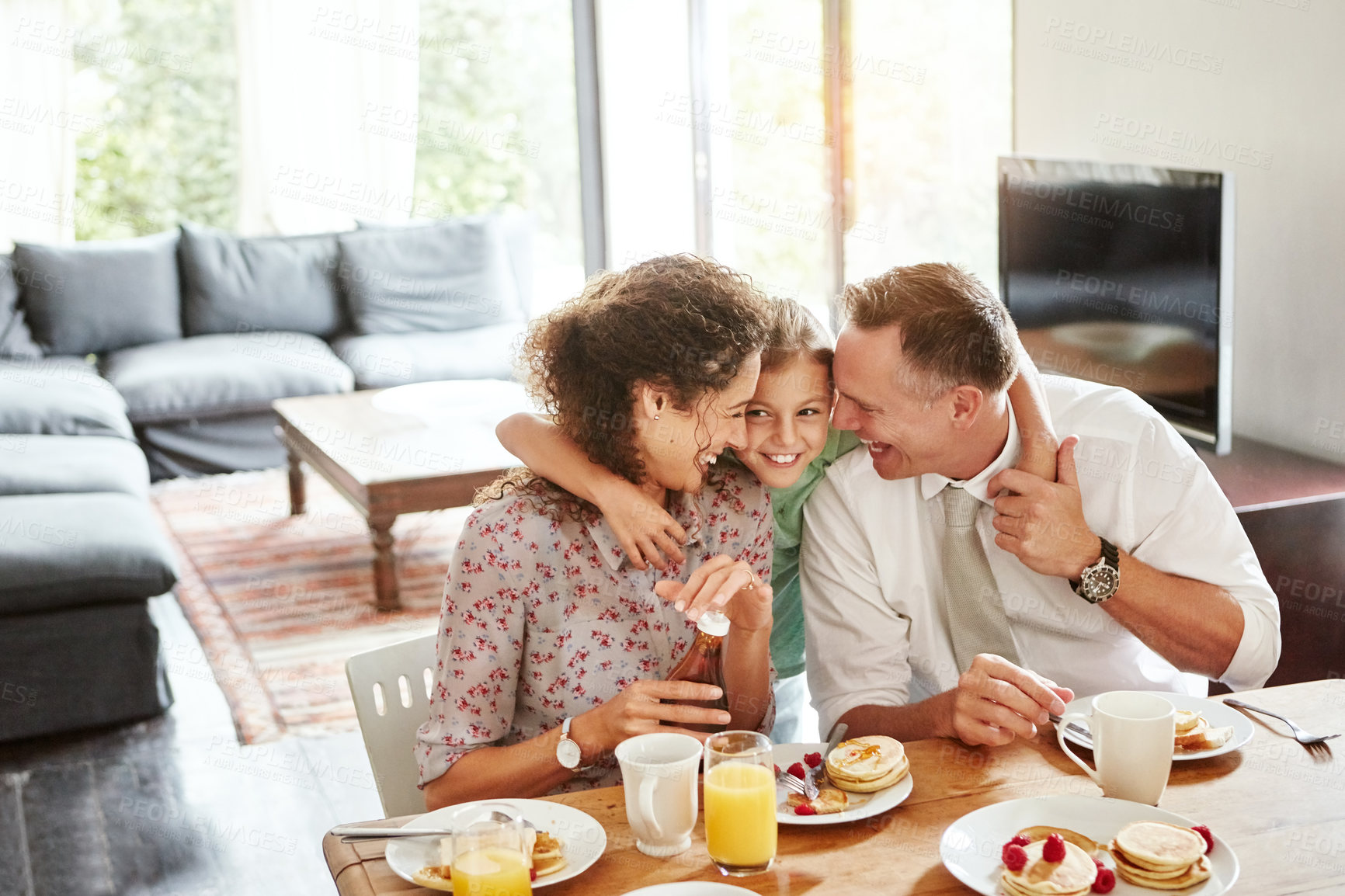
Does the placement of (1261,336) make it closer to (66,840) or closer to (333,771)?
(333,771)

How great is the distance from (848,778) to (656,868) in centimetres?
20

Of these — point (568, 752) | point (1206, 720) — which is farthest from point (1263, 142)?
point (568, 752)

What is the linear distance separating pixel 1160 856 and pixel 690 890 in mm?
368

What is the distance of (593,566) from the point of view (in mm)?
1493

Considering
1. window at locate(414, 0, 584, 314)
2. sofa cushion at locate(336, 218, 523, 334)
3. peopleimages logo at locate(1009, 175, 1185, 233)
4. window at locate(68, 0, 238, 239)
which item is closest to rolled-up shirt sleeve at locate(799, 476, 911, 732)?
peopleimages logo at locate(1009, 175, 1185, 233)

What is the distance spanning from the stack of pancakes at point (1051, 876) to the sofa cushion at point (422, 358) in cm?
428

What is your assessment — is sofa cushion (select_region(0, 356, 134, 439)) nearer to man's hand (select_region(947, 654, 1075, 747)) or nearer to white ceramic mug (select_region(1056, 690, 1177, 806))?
man's hand (select_region(947, 654, 1075, 747))

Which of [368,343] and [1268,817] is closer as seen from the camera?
[1268,817]

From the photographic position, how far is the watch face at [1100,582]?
1.54 m

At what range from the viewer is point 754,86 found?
18.1 ft

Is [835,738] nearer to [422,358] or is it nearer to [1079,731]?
[1079,731]

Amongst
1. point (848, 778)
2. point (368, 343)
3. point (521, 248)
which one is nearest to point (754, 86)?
point (521, 248)

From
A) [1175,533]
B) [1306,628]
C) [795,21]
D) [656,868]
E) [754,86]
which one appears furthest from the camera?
[754,86]

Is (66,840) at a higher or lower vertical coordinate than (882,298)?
lower
